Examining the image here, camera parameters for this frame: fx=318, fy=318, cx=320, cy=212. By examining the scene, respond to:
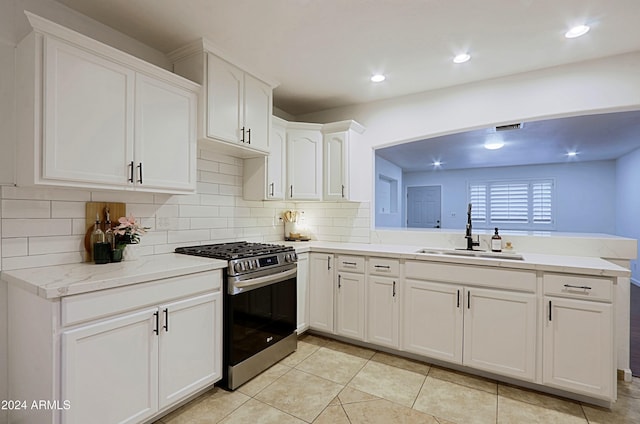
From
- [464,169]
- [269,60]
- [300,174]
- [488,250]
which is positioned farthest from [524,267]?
[464,169]

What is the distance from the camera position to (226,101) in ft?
8.32

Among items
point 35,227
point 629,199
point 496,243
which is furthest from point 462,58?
point 629,199

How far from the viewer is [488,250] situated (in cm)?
298

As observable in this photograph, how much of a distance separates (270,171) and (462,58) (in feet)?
6.43

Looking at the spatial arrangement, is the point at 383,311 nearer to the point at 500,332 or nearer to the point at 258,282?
the point at 500,332

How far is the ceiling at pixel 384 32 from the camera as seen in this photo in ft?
6.45

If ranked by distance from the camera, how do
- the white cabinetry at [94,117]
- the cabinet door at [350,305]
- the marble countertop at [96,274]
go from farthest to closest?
the cabinet door at [350,305] → the white cabinetry at [94,117] → the marble countertop at [96,274]

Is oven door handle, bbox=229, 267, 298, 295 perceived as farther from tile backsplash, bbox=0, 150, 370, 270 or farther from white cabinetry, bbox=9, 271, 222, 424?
tile backsplash, bbox=0, 150, 370, 270

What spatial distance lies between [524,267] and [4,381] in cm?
328

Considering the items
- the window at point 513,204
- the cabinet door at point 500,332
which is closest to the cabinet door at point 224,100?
the cabinet door at point 500,332

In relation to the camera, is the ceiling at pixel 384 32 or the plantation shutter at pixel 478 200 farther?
the plantation shutter at pixel 478 200

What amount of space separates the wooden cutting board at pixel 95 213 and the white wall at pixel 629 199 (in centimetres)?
793

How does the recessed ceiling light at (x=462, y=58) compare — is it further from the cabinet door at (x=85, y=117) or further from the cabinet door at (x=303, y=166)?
the cabinet door at (x=85, y=117)

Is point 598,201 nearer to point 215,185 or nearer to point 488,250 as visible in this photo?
point 488,250
